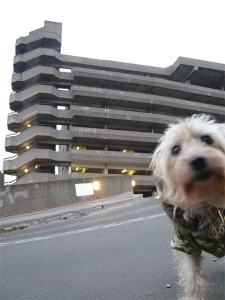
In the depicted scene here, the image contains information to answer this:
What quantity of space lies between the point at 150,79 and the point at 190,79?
1006 centimetres

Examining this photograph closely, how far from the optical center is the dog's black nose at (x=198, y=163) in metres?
2.15

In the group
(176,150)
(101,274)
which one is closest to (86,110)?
(101,274)

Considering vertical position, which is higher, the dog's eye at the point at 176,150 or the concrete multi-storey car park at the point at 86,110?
the concrete multi-storey car park at the point at 86,110

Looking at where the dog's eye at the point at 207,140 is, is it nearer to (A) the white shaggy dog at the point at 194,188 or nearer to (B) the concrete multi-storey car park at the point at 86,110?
(A) the white shaggy dog at the point at 194,188

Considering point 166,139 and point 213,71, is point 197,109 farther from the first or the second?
point 166,139

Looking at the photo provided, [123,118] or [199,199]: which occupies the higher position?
[123,118]

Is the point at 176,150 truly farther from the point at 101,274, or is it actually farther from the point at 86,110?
the point at 86,110

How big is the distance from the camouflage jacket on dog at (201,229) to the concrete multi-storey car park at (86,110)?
128 feet

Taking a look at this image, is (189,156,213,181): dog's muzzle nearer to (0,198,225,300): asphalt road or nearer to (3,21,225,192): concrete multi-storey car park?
(0,198,225,300): asphalt road

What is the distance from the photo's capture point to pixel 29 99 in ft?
153

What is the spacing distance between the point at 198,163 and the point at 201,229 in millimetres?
553

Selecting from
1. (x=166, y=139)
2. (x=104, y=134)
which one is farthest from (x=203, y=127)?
(x=104, y=134)

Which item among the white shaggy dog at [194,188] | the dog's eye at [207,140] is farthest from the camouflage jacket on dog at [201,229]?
the dog's eye at [207,140]

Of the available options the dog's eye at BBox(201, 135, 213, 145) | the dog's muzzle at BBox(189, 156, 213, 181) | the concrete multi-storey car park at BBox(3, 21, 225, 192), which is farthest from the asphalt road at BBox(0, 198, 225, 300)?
the concrete multi-storey car park at BBox(3, 21, 225, 192)
